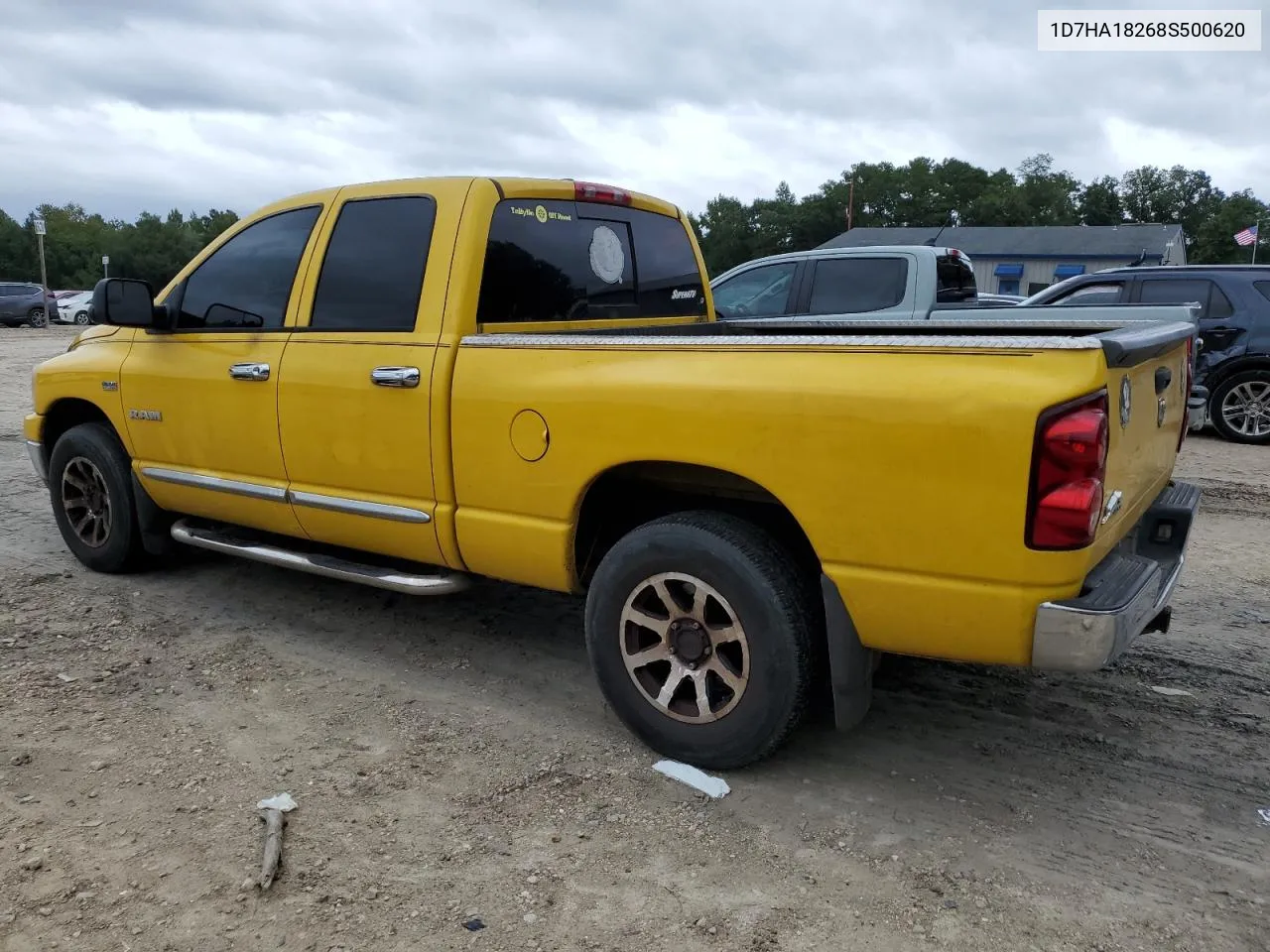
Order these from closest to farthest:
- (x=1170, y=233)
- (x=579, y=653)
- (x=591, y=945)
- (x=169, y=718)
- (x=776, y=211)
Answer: (x=591, y=945)
(x=169, y=718)
(x=579, y=653)
(x=1170, y=233)
(x=776, y=211)

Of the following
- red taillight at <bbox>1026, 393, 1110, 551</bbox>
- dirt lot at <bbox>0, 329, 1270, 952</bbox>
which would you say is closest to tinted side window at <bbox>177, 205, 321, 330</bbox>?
dirt lot at <bbox>0, 329, 1270, 952</bbox>

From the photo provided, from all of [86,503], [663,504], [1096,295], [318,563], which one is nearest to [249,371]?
[318,563]

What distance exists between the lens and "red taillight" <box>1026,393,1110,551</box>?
8.21 ft

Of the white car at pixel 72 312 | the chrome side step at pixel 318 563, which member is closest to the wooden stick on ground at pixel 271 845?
the chrome side step at pixel 318 563

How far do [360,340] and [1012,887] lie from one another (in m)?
2.97

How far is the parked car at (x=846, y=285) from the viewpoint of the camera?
852cm

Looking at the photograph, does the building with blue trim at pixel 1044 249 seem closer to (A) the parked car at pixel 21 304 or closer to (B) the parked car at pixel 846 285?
(A) the parked car at pixel 21 304

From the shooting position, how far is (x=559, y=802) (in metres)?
3.12

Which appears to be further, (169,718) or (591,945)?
(169,718)

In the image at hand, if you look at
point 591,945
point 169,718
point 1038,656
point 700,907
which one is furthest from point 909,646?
point 169,718

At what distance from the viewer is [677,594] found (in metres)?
3.26

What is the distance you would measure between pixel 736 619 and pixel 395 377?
1.61m

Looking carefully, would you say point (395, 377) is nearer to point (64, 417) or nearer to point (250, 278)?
point (250, 278)

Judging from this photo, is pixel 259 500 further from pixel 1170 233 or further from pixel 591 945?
pixel 1170 233
